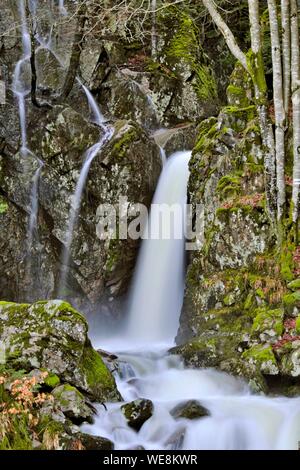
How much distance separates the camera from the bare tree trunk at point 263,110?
871 centimetres

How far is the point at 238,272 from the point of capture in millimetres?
8719

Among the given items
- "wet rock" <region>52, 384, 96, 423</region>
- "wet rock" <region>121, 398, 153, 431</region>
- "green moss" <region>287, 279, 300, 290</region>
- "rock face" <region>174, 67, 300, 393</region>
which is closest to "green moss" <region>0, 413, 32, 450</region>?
"wet rock" <region>52, 384, 96, 423</region>

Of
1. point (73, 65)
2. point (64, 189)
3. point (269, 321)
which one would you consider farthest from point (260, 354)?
point (73, 65)

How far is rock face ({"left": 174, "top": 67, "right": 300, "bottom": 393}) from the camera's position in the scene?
7246 mm

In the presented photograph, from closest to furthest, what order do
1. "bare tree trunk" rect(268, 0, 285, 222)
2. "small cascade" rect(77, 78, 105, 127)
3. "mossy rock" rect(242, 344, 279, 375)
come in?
"mossy rock" rect(242, 344, 279, 375) → "bare tree trunk" rect(268, 0, 285, 222) → "small cascade" rect(77, 78, 105, 127)

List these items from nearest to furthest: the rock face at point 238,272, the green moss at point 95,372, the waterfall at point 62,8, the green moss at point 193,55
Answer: the green moss at point 95,372, the rock face at point 238,272, the green moss at point 193,55, the waterfall at point 62,8

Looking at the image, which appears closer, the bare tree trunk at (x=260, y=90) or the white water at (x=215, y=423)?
the white water at (x=215, y=423)

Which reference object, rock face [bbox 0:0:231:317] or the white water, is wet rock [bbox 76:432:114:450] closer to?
the white water

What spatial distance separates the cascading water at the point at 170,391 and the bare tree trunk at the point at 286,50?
3.31 metres

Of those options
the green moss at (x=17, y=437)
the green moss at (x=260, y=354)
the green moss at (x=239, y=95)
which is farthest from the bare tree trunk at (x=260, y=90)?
the green moss at (x=17, y=437)

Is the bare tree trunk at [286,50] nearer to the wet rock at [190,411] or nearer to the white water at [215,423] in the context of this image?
the white water at [215,423]

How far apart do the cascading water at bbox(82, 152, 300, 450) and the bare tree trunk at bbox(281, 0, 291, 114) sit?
3310 millimetres
